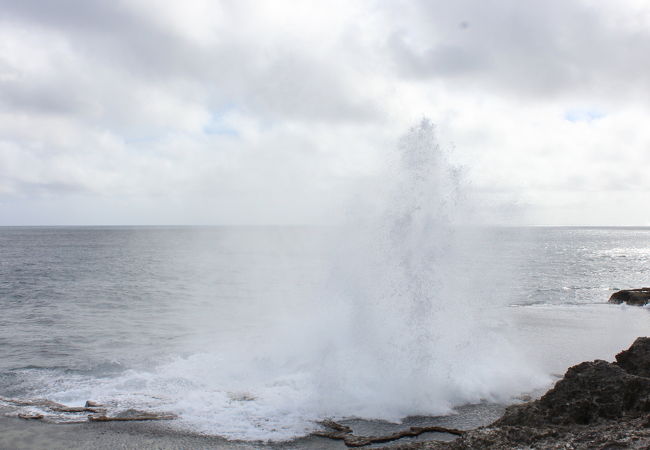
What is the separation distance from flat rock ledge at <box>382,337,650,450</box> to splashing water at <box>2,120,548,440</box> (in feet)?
10.1

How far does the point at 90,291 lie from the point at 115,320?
1218 centimetres

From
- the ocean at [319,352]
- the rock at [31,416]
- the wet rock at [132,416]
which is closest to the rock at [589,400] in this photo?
the ocean at [319,352]

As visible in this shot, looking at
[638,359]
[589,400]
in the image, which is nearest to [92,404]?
[589,400]

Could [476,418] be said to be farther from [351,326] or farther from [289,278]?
[289,278]

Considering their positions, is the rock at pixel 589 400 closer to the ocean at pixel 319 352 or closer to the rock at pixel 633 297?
the ocean at pixel 319 352

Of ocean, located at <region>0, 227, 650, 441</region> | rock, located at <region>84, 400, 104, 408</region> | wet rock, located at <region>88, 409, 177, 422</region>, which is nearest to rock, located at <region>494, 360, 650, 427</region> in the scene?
ocean, located at <region>0, 227, 650, 441</region>

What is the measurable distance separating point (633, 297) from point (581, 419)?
28.9 m

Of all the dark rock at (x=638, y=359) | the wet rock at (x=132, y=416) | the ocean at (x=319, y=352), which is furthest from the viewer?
the ocean at (x=319, y=352)

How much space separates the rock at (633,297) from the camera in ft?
108

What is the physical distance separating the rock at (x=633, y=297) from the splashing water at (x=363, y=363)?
1996cm

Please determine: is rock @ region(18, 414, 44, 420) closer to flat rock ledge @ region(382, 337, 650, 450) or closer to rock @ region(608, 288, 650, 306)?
flat rock ledge @ region(382, 337, 650, 450)

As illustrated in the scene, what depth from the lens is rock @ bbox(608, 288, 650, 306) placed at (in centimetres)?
3278

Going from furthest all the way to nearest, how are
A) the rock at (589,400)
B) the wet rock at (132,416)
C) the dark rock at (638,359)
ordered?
the wet rock at (132,416), the dark rock at (638,359), the rock at (589,400)

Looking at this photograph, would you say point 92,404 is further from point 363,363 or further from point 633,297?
point 633,297
